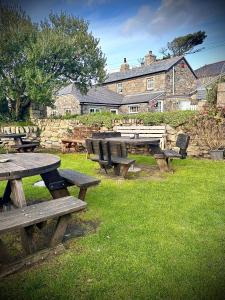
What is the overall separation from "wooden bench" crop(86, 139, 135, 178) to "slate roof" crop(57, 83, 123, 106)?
62.6 feet

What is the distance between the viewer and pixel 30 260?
8.89 feet

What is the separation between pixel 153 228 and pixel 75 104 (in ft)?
75.4

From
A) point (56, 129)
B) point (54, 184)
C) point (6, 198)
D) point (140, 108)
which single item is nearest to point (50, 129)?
point (56, 129)

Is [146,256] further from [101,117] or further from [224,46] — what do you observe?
[101,117]

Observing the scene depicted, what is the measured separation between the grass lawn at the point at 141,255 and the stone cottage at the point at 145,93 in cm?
2122

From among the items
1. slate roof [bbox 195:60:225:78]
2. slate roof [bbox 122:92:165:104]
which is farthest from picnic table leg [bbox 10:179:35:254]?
slate roof [bbox 195:60:225:78]

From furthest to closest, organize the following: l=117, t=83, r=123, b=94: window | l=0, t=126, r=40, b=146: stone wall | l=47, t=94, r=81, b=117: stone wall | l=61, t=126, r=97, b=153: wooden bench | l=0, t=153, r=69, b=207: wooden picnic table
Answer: l=117, t=83, r=123, b=94: window, l=47, t=94, r=81, b=117: stone wall, l=0, t=126, r=40, b=146: stone wall, l=61, t=126, r=97, b=153: wooden bench, l=0, t=153, r=69, b=207: wooden picnic table

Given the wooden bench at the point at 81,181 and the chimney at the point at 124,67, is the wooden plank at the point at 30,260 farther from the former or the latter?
the chimney at the point at 124,67

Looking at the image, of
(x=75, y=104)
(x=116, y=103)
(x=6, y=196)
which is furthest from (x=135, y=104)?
(x=6, y=196)

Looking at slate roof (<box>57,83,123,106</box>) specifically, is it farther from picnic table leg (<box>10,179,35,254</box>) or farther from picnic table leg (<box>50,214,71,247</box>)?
picnic table leg (<box>50,214,71,247</box>)

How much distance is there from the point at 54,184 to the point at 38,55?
11.0 metres

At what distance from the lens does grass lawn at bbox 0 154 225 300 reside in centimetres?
233

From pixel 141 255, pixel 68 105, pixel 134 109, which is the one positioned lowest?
pixel 141 255

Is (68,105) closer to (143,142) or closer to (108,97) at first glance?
(108,97)
